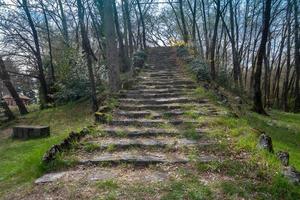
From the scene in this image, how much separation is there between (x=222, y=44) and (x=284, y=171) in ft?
96.6

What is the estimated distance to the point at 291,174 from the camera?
4.42 metres

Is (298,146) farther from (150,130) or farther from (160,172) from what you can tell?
(160,172)

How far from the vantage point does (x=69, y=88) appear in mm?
16094

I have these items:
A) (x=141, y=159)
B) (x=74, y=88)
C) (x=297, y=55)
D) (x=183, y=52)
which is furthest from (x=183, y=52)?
(x=141, y=159)

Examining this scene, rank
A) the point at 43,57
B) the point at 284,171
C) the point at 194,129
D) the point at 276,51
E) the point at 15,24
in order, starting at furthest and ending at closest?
the point at 276,51 < the point at 43,57 < the point at 15,24 < the point at 194,129 < the point at 284,171

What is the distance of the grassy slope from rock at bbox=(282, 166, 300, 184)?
11.9ft

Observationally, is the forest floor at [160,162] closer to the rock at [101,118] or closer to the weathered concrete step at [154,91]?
the rock at [101,118]

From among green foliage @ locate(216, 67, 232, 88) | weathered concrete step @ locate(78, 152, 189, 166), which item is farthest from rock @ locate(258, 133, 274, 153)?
green foliage @ locate(216, 67, 232, 88)

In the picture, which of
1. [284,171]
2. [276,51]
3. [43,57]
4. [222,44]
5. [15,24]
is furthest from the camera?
[222,44]

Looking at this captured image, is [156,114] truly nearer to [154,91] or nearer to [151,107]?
[151,107]

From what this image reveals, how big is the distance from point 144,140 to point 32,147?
390 centimetres

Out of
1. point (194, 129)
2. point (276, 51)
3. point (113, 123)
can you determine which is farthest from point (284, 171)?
point (276, 51)

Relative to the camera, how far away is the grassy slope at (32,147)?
17.7 ft

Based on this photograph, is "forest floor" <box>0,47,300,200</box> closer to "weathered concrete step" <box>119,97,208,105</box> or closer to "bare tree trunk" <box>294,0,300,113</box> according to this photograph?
"weathered concrete step" <box>119,97,208,105</box>
